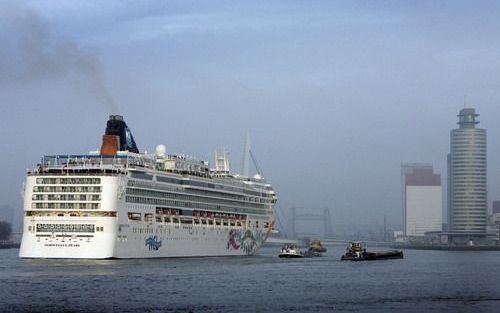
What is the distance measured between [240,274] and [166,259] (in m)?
22.9

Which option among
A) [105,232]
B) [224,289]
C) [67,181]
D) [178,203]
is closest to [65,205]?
[67,181]

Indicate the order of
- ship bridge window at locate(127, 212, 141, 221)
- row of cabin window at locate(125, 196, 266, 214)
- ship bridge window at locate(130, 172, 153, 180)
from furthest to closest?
ship bridge window at locate(130, 172, 153, 180)
row of cabin window at locate(125, 196, 266, 214)
ship bridge window at locate(127, 212, 141, 221)

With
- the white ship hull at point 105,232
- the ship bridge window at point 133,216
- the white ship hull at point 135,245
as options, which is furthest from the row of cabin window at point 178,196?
the white ship hull at point 135,245

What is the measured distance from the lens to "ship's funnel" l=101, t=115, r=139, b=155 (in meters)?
115

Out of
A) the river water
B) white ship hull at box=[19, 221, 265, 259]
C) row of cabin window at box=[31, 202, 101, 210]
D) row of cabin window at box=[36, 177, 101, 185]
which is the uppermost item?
row of cabin window at box=[36, 177, 101, 185]

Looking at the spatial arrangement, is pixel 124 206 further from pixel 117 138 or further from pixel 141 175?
pixel 117 138

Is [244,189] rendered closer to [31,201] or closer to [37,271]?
[31,201]

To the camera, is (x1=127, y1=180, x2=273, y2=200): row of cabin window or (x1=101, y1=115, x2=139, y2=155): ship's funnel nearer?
(x1=127, y1=180, x2=273, y2=200): row of cabin window

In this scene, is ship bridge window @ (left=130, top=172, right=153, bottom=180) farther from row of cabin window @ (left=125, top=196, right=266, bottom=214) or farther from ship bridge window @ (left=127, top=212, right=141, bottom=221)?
ship bridge window @ (left=127, top=212, right=141, bottom=221)

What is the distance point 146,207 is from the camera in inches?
4333

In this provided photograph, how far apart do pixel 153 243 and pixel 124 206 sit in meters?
7.06

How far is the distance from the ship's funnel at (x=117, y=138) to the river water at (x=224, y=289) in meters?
17.8

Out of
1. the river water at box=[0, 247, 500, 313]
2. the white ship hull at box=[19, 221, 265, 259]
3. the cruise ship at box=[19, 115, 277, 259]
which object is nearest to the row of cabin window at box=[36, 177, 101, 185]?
the cruise ship at box=[19, 115, 277, 259]

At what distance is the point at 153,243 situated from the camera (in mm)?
110125
